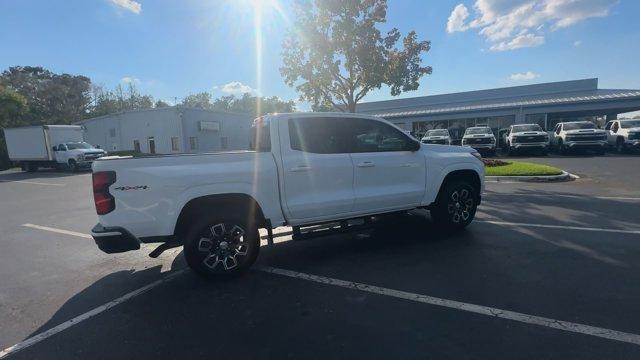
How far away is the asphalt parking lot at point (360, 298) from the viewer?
9.78ft

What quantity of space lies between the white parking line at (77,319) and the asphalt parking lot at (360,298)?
17 mm

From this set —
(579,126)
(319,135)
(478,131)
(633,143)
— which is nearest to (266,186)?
(319,135)

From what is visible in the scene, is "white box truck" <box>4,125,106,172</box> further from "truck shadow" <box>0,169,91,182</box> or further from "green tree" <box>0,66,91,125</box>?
"green tree" <box>0,66,91,125</box>

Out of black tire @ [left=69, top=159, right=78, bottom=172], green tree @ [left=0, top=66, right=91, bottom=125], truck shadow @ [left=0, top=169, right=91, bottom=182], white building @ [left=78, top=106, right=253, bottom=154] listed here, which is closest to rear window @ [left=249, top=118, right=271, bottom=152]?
truck shadow @ [left=0, top=169, right=91, bottom=182]

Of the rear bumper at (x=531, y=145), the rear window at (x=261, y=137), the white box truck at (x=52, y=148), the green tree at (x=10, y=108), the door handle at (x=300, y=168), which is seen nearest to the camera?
the door handle at (x=300, y=168)

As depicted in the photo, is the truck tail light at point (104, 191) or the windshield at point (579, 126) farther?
the windshield at point (579, 126)

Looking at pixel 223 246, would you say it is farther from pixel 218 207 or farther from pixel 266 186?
pixel 266 186

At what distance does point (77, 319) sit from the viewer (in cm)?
363

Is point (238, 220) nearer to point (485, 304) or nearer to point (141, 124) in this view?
point (485, 304)

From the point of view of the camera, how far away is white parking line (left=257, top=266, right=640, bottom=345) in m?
2.96

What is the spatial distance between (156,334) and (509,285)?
3.57m

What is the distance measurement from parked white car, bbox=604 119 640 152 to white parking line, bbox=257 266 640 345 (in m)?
22.0

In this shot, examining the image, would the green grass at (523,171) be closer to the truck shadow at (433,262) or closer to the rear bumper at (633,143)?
the truck shadow at (433,262)

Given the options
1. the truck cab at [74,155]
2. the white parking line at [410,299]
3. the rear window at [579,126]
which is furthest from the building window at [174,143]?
the white parking line at [410,299]
